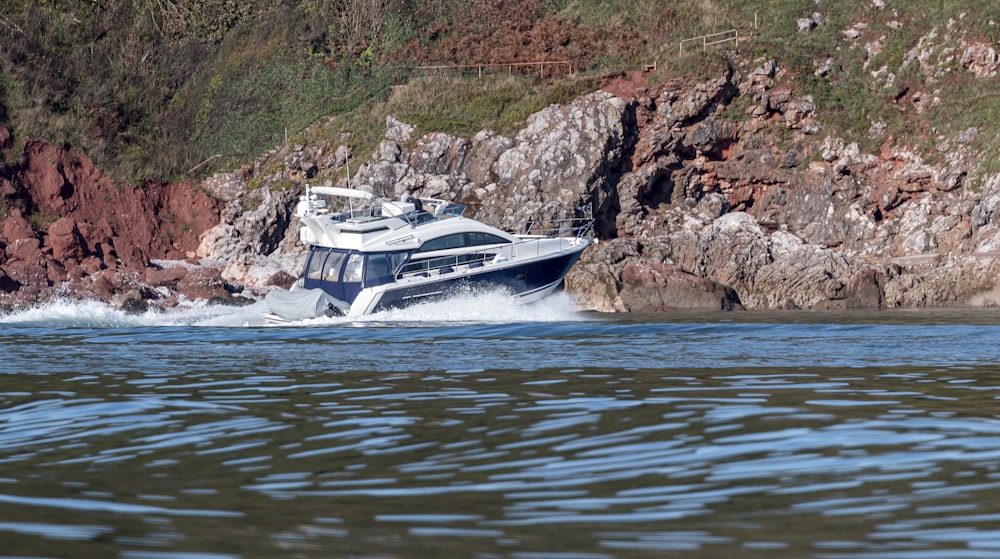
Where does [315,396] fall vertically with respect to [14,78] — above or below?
below

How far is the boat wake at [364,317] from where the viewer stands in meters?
25.5

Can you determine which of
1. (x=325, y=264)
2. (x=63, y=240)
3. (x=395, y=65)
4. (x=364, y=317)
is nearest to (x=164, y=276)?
(x=63, y=240)

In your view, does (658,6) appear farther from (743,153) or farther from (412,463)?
(412,463)

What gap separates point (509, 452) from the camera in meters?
9.39

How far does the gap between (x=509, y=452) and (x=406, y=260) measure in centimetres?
1867

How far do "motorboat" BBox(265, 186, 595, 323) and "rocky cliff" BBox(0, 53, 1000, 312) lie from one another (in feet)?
17.7

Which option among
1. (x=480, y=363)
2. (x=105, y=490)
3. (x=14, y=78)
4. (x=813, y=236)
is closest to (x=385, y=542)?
(x=105, y=490)

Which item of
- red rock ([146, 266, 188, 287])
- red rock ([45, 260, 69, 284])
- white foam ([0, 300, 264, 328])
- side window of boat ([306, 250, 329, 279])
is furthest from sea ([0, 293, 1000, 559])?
red rock ([45, 260, 69, 284])

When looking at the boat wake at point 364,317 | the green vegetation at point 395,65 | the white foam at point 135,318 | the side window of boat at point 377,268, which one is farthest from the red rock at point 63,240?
the side window of boat at point 377,268

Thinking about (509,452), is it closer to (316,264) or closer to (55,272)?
(316,264)

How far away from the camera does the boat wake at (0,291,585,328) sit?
25.5 metres

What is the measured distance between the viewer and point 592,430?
406 inches

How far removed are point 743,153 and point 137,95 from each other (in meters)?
25.6

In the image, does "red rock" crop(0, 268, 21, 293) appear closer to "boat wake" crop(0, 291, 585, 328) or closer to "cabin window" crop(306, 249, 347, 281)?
"boat wake" crop(0, 291, 585, 328)
